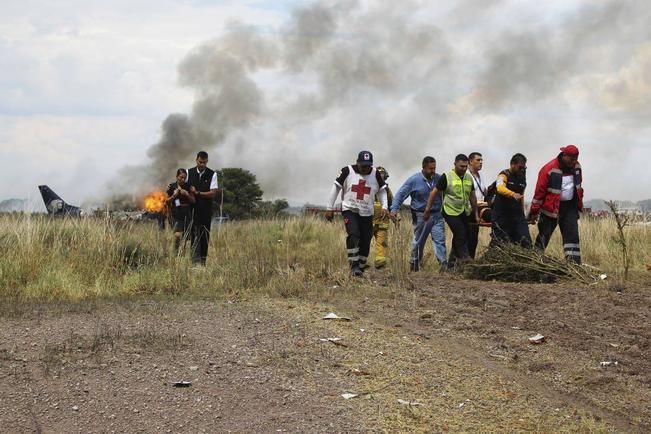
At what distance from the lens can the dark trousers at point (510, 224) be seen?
1116 centimetres

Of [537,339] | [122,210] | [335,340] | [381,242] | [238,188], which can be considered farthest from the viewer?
[238,188]

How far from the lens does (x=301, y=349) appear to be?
250 inches

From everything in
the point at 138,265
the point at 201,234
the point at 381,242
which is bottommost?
the point at 138,265

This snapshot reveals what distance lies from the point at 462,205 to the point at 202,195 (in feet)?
13.0

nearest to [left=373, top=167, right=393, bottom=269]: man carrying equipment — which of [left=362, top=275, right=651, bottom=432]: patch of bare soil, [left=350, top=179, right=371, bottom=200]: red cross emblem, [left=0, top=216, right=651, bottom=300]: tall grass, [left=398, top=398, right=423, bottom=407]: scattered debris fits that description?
[left=0, top=216, right=651, bottom=300]: tall grass

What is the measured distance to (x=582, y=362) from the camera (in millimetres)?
6227

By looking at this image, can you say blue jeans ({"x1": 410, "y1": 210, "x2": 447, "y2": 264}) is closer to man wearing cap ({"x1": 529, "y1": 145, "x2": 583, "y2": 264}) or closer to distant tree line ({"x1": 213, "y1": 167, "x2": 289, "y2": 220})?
man wearing cap ({"x1": 529, "y1": 145, "x2": 583, "y2": 264})

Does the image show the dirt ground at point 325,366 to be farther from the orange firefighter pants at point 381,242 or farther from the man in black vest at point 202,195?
the orange firefighter pants at point 381,242

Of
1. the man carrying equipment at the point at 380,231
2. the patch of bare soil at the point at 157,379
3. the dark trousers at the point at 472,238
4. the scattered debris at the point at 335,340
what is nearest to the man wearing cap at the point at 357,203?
the man carrying equipment at the point at 380,231

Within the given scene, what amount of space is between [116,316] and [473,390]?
3673 millimetres

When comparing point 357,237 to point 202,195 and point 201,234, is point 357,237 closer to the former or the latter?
point 201,234

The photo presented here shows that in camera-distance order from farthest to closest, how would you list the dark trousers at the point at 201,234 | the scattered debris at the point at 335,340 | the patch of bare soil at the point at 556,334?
the dark trousers at the point at 201,234 → the scattered debris at the point at 335,340 → the patch of bare soil at the point at 556,334

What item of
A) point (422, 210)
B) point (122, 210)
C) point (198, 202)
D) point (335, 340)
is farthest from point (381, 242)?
point (335, 340)

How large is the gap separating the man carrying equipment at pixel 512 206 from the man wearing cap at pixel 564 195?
43cm
